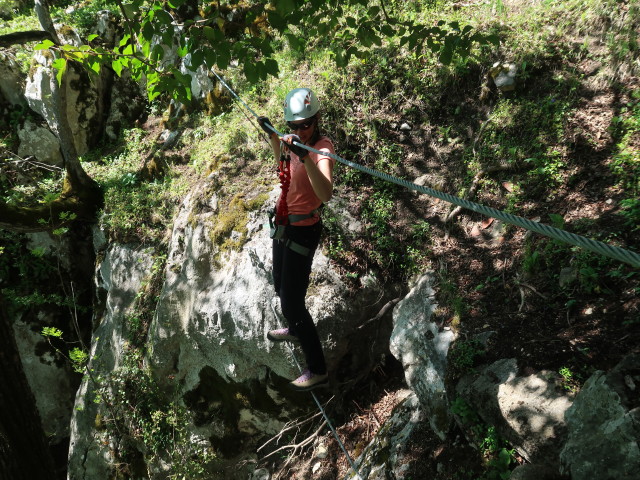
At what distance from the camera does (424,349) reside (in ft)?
12.8

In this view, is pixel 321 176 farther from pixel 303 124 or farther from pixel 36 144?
pixel 36 144

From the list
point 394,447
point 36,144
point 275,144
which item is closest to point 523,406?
point 394,447

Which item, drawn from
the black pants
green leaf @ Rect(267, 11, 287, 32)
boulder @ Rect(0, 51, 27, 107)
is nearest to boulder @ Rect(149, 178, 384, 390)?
the black pants

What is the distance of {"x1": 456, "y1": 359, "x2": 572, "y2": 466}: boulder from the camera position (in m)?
2.69

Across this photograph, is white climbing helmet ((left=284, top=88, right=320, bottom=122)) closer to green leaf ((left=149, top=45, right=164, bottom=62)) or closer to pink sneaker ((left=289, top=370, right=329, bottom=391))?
green leaf ((left=149, top=45, right=164, bottom=62))

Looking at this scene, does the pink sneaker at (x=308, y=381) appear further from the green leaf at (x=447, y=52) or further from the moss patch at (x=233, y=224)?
the green leaf at (x=447, y=52)

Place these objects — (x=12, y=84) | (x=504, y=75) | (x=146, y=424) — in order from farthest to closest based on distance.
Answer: (x=12, y=84) → (x=146, y=424) → (x=504, y=75)

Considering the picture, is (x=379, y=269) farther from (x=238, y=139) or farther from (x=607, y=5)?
(x=607, y=5)

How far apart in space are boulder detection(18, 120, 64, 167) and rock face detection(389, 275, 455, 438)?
717 cm

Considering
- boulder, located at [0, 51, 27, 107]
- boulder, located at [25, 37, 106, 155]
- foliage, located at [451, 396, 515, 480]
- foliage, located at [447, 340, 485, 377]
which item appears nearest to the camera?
foliage, located at [451, 396, 515, 480]

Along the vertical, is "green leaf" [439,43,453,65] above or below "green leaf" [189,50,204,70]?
below

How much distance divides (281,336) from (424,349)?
1287 mm

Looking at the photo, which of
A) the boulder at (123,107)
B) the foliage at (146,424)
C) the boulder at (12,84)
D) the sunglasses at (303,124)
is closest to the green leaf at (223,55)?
the sunglasses at (303,124)

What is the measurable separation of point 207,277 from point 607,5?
17.8 feet
